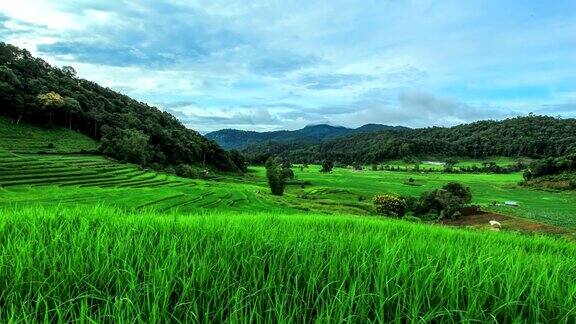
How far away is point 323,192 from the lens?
336 feet

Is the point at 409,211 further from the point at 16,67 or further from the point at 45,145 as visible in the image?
the point at 16,67

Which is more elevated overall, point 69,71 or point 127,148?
point 69,71

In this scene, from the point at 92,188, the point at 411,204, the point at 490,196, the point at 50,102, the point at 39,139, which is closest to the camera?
the point at 92,188

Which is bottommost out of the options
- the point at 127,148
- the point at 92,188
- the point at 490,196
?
the point at 490,196

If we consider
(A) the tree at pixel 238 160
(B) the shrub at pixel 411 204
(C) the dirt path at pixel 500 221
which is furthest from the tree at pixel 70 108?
(C) the dirt path at pixel 500 221

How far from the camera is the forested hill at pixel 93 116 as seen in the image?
101312 millimetres

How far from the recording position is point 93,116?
393 ft

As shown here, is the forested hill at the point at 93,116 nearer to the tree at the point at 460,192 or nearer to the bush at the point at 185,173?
the bush at the point at 185,173

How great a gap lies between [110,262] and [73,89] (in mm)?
153668

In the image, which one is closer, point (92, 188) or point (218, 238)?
point (218, 238)

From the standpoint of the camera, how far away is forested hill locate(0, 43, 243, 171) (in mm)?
101312

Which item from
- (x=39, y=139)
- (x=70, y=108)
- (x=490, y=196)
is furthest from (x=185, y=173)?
(x=490, y=196)

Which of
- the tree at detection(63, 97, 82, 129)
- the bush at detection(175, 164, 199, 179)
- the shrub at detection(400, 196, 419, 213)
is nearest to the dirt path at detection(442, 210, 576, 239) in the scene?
the shrub at detection(400, 196, 419, 213)

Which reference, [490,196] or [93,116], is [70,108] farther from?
[490,196]
